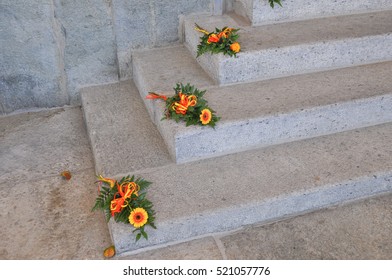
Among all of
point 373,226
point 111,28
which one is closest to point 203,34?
point 111,28

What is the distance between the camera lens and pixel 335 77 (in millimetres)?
2807

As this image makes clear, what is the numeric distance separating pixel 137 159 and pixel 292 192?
90 centimetres

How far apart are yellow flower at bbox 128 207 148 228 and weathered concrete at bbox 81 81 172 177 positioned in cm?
40

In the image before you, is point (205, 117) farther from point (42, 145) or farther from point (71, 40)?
point (71, 40)

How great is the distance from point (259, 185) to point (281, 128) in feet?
1.46

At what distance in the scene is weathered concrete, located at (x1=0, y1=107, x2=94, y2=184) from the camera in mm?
2625

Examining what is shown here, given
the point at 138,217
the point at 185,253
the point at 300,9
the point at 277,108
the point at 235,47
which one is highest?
the point at 300,9

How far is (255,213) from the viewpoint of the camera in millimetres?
2180

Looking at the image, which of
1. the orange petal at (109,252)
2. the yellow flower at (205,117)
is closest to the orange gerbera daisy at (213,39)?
the yellow flower at (205,117)

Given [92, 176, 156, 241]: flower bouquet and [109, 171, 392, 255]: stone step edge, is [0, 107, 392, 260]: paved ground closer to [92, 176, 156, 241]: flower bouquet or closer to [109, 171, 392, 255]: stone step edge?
[109, 171, 392, 255]: stone step edge

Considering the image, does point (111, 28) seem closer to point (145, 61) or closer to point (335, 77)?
point (145, 61)

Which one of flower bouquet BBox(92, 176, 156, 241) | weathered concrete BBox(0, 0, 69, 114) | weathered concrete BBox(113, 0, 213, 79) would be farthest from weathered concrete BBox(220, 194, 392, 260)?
weathered concrete BBox(0, 0, 69, 114)

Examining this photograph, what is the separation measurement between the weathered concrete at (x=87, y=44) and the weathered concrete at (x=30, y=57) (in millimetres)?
57

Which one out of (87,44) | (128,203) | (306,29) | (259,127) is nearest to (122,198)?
(128,203)
